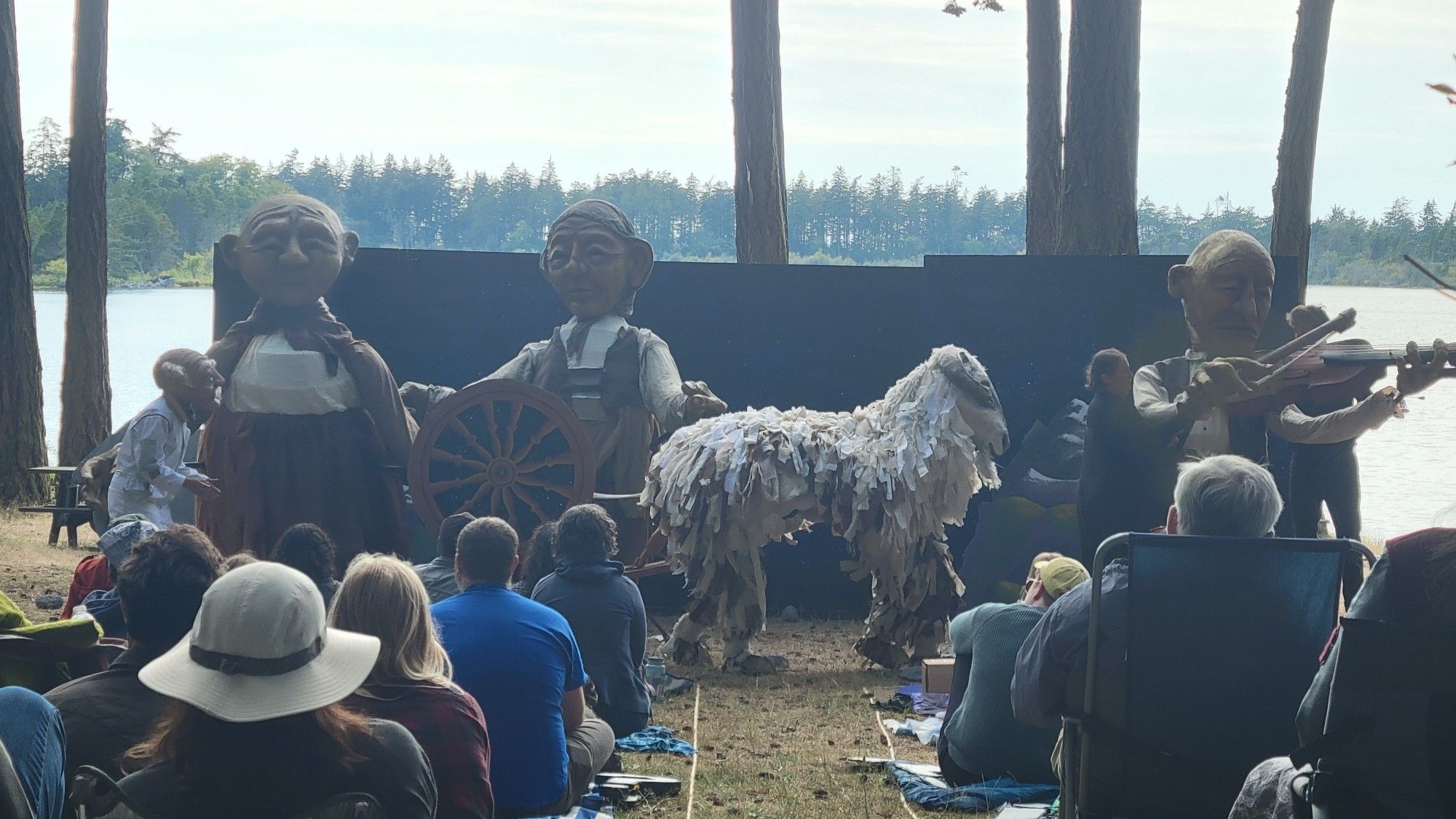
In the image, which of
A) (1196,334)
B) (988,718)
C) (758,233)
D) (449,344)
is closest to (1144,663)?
(988,718)

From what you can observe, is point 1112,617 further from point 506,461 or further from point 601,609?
point 506,461

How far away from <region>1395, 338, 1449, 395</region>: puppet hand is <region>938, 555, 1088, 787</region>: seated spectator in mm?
1865

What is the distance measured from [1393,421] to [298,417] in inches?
182

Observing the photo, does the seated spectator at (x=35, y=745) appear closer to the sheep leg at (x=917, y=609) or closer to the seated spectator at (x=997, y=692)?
the seated spectator at (x=997, y=692)

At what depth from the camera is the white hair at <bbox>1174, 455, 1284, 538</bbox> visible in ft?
11.1

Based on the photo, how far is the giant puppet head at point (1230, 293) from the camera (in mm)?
6367

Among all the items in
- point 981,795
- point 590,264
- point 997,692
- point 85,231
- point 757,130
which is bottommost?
point 981,795

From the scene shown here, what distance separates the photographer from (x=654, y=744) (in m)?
5.20

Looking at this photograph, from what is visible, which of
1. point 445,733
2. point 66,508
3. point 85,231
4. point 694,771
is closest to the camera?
point 445,733

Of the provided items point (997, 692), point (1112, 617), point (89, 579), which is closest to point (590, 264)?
point (89, 579)

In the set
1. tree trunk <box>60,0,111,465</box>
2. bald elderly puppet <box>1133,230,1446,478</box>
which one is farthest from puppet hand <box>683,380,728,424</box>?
tree trunk <box>60,0,111,465</box>

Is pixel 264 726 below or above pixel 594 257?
below

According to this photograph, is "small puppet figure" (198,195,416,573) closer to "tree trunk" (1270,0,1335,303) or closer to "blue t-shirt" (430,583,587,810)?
"blue t-shirt" (430,583,587,810)

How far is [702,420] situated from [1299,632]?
12.0 feet
